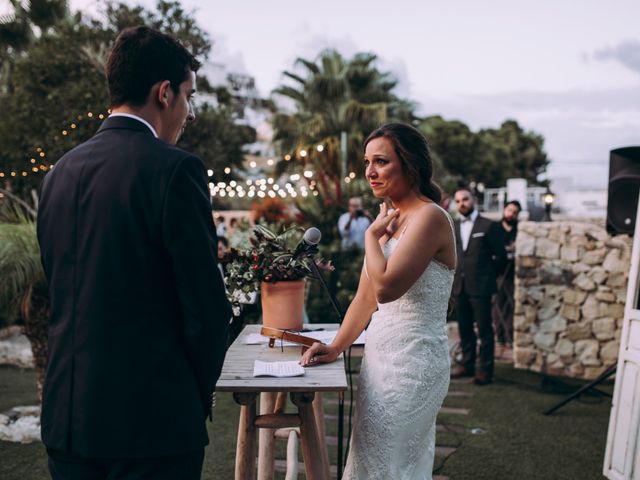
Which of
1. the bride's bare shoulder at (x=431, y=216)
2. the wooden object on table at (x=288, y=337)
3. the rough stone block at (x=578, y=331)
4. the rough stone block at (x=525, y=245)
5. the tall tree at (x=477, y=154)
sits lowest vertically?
the rough stone block at (x=578, y=331)

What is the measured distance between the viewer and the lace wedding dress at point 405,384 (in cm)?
236

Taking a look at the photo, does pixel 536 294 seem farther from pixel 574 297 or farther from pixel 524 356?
pixel 524 356

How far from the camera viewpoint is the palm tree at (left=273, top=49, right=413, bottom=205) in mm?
22906

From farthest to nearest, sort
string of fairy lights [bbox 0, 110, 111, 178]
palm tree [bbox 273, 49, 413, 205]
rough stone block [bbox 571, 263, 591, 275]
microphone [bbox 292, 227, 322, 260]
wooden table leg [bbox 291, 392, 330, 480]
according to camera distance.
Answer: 1. palm tree [bbox 273, 49, 413, 205]
2. string of fairy lights [bbox 0, 110, 111, 178]
3. rough stone block [bbox 571, 263, 591, 275]
4. microphone [bbox 292, 227, 322, 260]
5. wooden table leg [bbox 291, 392, 330, 480]

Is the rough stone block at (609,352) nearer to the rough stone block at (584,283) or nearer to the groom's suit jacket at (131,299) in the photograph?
the rough stone block at (584,283)

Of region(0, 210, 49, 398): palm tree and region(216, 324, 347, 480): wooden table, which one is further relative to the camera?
region(0, 210, 49, 398): palm tree

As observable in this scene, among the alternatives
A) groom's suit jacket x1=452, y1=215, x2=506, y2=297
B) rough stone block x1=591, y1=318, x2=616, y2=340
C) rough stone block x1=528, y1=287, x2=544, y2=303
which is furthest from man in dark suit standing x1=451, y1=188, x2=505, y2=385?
rough stone block x1=591, y1=318, x2=616, y2=340

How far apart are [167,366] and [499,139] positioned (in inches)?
1931

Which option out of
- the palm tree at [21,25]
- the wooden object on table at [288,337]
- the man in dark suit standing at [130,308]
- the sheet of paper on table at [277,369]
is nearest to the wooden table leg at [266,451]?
the wooden object on table at [288,337]

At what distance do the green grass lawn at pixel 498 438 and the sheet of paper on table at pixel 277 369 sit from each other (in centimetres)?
204

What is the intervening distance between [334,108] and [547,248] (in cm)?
1796

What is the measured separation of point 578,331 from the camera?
711 centimetres

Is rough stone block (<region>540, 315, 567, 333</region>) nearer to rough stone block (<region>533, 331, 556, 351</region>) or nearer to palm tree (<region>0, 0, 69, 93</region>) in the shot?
rough stone block (<region>533, 331, 556, 351</region>)

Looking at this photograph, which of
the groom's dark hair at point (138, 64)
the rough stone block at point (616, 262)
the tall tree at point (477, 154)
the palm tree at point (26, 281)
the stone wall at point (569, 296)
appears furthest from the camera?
the tall tree at point (477, 154)
